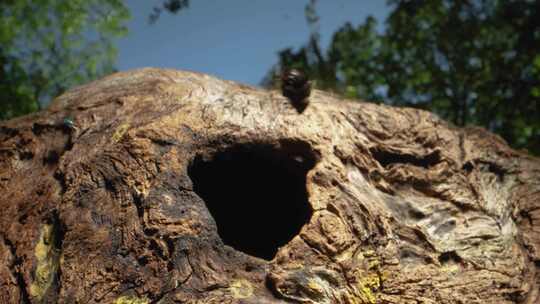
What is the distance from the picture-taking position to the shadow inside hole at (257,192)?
211 inches

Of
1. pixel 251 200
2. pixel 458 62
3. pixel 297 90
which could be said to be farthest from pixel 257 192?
pixel 458 62

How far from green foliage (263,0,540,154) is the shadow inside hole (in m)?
6.54

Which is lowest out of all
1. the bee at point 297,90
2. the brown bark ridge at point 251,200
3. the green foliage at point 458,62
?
the brown bark ridge at point 251,200

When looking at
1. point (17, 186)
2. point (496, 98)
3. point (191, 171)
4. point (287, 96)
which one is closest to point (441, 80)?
point (496, 98)

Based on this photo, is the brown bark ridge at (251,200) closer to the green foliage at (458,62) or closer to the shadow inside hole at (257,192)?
the shadow inside hole at (257,192)

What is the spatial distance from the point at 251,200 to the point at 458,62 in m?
9.89

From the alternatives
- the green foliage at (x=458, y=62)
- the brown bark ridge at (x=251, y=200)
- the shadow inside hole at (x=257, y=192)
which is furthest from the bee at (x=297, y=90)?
the green foliage at (x=458, y=62)

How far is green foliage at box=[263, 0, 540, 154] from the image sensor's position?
13.9 m

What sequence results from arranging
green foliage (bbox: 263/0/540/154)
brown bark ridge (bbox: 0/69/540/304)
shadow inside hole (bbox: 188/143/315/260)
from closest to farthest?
brown bark ridge (bbox: 0/69/540/304)
shadow inside hole (bbox: 188/143/315/260)
green foliage (bbox: 263/0/540/154)

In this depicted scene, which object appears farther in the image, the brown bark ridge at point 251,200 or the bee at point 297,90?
the bee at point 297,90

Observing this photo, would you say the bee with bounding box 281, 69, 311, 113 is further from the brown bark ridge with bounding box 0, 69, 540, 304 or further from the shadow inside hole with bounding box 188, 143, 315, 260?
the shadow inside hole with bounding box 188, 143, 315, 260

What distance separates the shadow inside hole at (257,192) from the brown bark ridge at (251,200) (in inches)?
0.9

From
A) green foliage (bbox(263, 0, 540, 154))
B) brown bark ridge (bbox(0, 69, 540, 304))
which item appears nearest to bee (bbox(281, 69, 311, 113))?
brown bark ridge (bbox(0, 69, 540, 304))

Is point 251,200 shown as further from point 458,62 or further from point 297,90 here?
point 458,62
